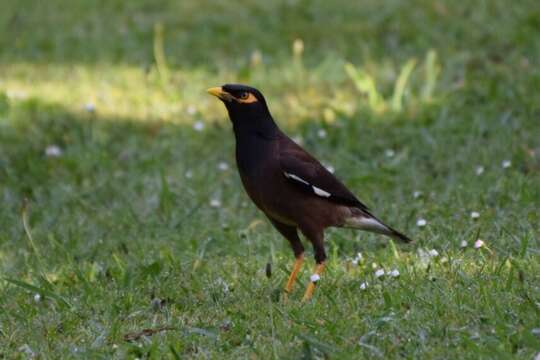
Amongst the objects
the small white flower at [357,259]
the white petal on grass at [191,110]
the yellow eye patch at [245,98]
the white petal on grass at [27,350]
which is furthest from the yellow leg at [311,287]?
the white petal on grass at [191,110]

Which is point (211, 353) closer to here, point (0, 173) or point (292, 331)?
point (292, 331)

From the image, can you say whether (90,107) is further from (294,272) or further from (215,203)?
(294,272)

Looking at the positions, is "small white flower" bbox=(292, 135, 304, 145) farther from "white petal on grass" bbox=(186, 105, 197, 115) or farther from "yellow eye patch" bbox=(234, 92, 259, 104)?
"yellow eye patch" bbox=(234, 92, 259, 104)

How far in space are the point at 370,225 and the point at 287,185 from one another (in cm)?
68

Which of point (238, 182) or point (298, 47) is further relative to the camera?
point (298, 47)

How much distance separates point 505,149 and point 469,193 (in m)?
0.94

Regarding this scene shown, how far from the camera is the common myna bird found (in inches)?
243

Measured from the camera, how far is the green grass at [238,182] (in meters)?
5.40

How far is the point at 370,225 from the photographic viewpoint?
21.6 ft

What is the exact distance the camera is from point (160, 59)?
10.7 meters

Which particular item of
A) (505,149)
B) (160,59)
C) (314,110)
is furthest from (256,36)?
(505,149)

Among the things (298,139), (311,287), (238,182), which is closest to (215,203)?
(238,182)

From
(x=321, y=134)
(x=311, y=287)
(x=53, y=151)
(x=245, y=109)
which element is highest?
(x=245, y=109)

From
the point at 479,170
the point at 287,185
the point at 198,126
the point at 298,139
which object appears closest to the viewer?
the point at 287,185
